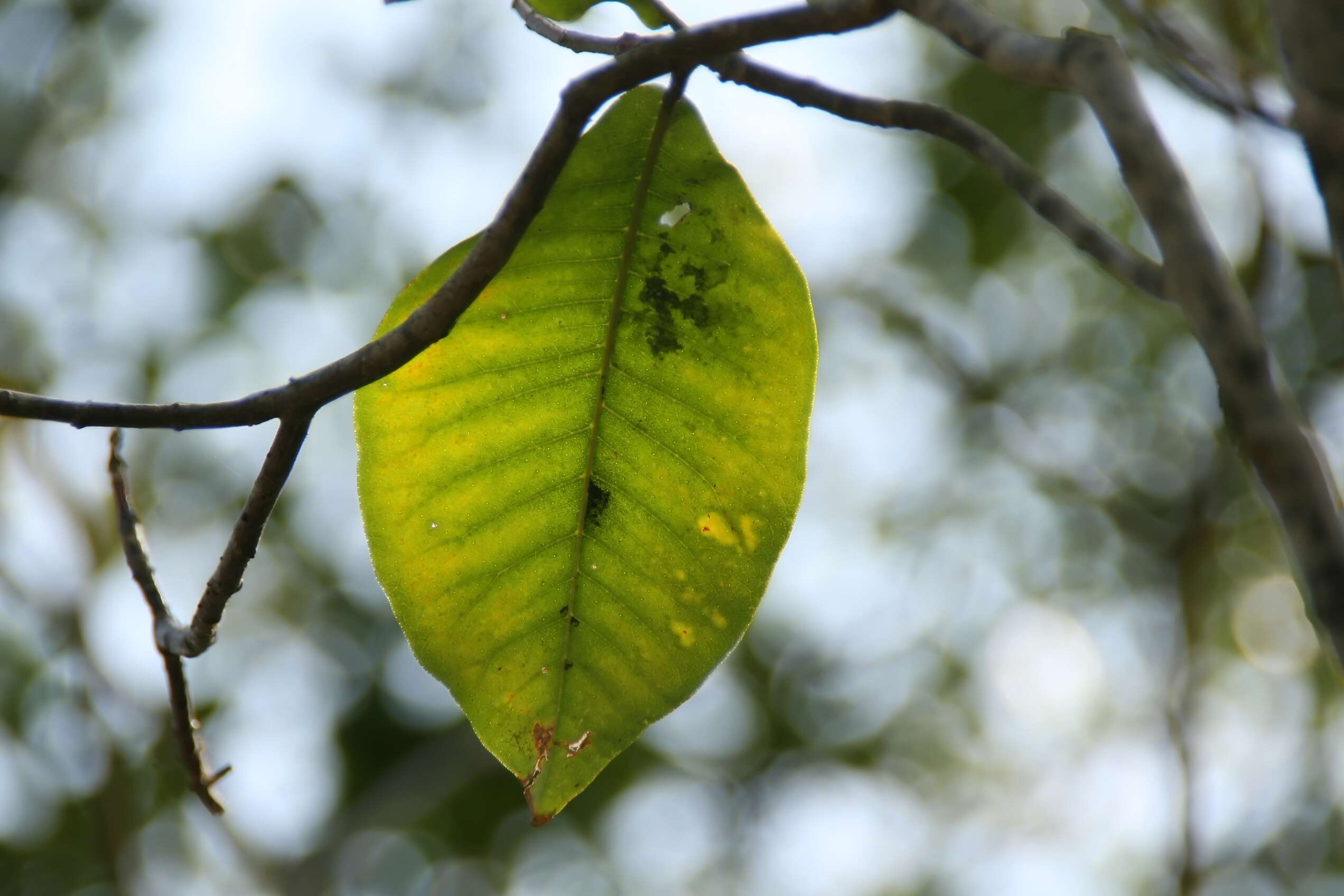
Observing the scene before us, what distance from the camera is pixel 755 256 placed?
2.40 feet

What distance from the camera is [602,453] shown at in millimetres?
750

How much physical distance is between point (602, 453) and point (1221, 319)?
492 mm

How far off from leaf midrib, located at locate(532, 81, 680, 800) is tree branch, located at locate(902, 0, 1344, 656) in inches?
14.6

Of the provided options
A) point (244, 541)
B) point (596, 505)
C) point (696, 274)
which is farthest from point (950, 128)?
point (244, 541)

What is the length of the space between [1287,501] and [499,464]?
54cm

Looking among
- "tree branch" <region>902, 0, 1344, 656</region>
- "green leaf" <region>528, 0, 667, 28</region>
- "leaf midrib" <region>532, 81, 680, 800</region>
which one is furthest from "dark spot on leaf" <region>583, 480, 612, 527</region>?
"tree branch" <region>902, 0, 1344, 656</region>

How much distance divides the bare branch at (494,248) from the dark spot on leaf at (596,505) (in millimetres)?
229

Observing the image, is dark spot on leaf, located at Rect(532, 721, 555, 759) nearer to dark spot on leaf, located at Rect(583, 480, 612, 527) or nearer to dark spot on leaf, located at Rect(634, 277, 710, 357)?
dark spot on leaf, located at Rect(583, 480, 612, 527)

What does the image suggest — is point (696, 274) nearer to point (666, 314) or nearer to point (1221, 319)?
point (666, 314)

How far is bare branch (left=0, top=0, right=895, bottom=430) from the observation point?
494 millimetres

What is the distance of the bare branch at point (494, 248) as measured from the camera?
49cm

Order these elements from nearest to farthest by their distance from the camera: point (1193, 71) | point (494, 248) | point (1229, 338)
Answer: point (1229, 338)
point (494, 248)
point (1193, 71)

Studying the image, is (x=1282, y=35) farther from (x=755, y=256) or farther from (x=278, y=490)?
(x=278, y=490)

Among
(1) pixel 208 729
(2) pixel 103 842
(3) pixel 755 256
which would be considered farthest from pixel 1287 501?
(1) pixel 208 729
